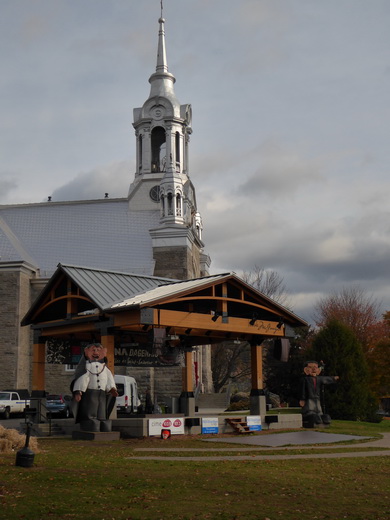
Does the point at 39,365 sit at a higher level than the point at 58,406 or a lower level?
higher

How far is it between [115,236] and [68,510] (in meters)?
43.0

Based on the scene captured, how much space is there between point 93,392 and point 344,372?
56.5 feet

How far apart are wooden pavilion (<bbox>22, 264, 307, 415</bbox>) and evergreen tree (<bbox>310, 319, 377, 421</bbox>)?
7612 mm

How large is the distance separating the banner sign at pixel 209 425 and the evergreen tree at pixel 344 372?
40.3ft

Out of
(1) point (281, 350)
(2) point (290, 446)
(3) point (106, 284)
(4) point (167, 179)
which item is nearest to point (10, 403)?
(3) point (106, 284)

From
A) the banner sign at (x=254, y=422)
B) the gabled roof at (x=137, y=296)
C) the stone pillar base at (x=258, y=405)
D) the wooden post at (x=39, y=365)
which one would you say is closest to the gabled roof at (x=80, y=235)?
the gabled roof at (x=137, y=296)

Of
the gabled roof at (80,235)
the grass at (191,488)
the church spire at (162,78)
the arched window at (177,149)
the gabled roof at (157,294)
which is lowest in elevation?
the grass at (191,488)

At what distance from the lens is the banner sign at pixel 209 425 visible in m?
23.7

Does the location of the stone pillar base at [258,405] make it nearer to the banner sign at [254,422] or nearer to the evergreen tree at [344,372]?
the banner sign at [254,422]

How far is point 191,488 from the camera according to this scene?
11398 millimetres

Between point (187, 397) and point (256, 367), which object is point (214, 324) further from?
point (187, 397)

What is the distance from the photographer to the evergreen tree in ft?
113

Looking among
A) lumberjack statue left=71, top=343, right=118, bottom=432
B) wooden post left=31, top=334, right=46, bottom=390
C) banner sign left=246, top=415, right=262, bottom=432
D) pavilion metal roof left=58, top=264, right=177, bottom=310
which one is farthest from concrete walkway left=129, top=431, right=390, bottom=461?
wooden post left=31, top=334, right=46, bottom=390

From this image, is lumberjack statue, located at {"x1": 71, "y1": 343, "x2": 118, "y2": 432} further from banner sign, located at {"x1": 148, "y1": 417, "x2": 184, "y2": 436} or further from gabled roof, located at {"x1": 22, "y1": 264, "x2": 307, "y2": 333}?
gabled roof, located at {"x1": 22, "y1": 264, "x2": 307, "y2": 333}
